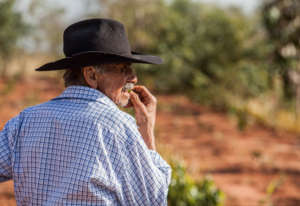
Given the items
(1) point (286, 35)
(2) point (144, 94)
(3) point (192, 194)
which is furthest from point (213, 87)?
(2) point (144, 94)

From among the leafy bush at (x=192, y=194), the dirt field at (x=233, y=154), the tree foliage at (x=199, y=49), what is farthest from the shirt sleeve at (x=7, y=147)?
the tree foliage at (x=199, y=49)

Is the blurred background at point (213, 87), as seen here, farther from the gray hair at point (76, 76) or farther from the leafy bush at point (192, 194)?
the gray hair at point (76, 76)

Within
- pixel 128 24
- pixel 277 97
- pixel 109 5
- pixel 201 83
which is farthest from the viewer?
pixel 109 5

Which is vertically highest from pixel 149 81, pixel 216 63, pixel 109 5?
pixel 109 5

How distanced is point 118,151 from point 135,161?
9 cm

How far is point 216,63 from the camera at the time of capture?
13.8 m

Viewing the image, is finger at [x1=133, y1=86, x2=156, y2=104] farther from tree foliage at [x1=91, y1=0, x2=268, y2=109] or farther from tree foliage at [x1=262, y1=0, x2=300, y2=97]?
tree foliage at [x1=91, y1=0, x2=268, y2=109]

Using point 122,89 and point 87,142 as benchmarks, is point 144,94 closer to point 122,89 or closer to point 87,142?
point 122,89

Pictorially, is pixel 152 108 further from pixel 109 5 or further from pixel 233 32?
pixel 109 5

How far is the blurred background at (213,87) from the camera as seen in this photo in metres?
5.59

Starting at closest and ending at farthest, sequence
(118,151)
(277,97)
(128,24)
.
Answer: (118,151)
(277,97)
(128,24)

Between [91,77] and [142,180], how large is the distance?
0.53 m

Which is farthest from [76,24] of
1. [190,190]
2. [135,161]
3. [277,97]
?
[277,97]

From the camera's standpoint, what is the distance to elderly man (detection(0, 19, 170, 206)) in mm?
1592
